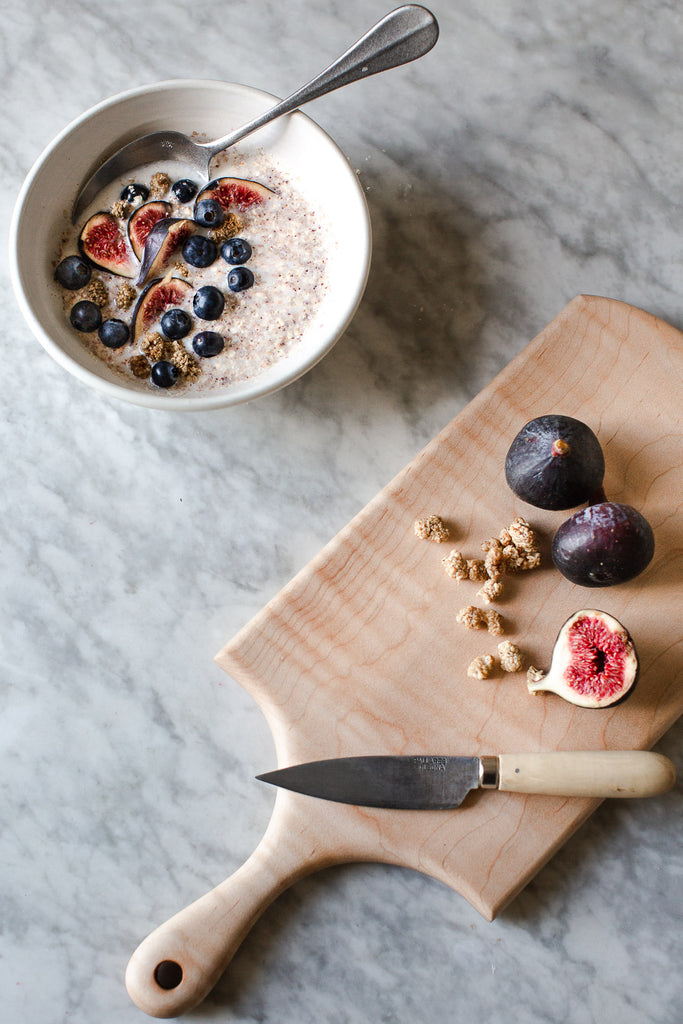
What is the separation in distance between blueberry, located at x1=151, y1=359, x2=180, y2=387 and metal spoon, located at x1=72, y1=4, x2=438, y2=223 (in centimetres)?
37

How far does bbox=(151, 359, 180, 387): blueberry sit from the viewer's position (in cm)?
165

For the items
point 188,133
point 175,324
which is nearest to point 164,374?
point 175,324

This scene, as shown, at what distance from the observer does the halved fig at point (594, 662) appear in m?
1.54

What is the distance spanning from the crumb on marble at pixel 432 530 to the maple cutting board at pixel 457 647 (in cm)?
3

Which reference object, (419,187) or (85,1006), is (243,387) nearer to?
(419,187)

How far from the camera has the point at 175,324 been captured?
5.42 feet

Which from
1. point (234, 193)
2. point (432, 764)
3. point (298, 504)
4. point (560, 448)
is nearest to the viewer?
point (560, 448)

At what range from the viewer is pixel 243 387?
5.39 feet

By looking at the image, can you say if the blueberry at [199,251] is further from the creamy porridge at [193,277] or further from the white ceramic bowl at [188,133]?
the white ceramic bowl at [188,133]

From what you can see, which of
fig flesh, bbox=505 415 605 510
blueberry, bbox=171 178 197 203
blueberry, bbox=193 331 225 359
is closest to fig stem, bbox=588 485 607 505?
fig flesh, bbox=505 415 605 510

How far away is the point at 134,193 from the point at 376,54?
22.1 inches

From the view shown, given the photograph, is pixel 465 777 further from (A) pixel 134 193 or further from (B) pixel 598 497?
(A) pixel 134 193

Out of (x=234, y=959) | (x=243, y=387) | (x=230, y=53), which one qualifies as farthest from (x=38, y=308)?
(x=234, y=959)

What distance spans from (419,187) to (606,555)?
37.3 inches
